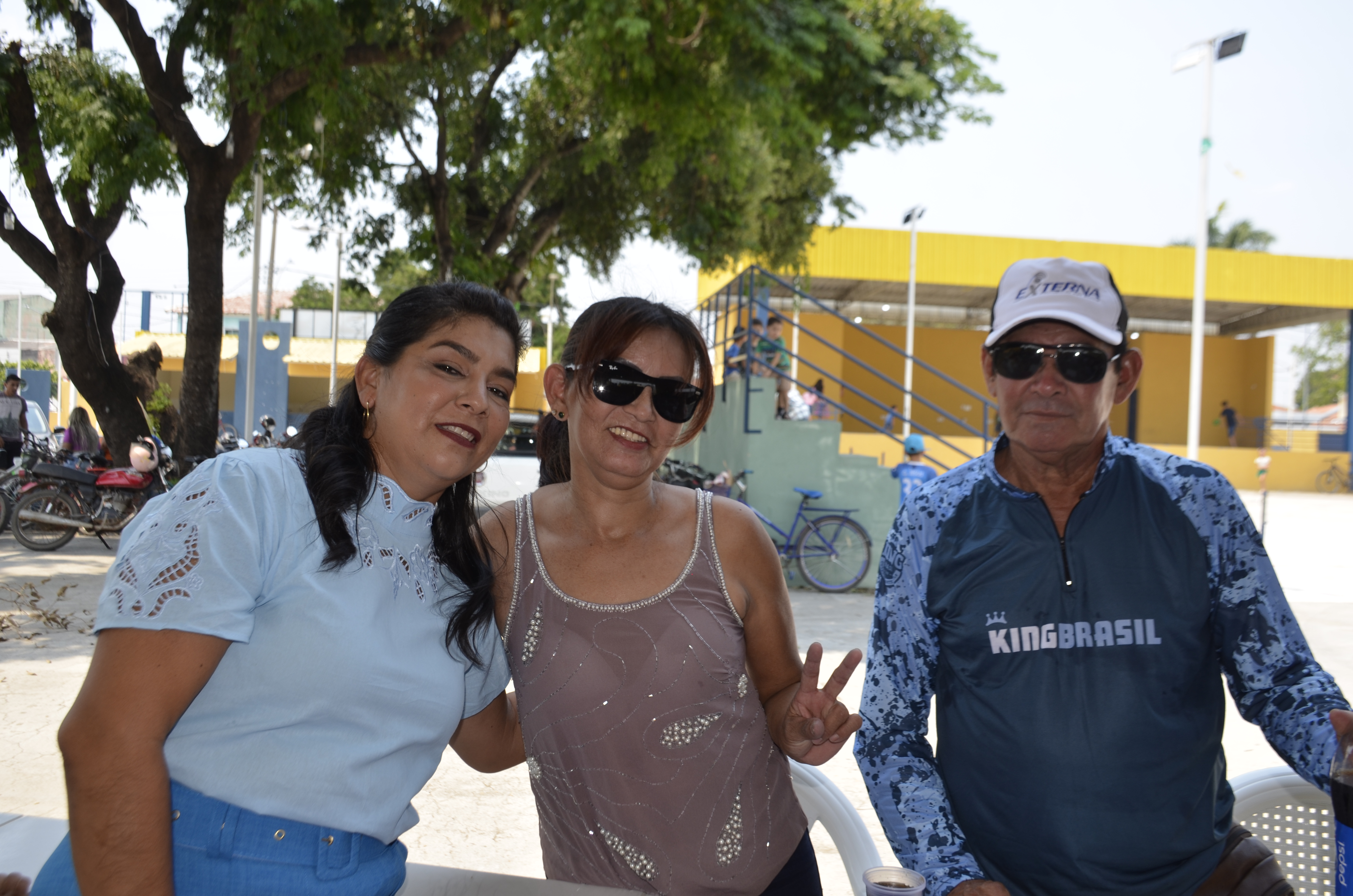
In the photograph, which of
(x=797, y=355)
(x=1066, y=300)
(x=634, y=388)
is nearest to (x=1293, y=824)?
(x=1066, y=300)

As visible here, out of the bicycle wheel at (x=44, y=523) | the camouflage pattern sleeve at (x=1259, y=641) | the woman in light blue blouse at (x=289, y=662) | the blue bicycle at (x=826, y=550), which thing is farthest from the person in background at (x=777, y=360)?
the woman in light blue blouse at (x=289, y=662)

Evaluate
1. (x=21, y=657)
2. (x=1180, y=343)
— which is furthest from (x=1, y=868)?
(x=1180, y=343)

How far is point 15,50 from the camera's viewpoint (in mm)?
9148

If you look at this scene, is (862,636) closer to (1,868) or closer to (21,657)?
(21,657)

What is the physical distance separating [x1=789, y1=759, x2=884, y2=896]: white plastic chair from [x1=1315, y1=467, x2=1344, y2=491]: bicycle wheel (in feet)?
115

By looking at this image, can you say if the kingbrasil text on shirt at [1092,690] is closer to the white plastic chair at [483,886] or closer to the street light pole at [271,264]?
the white plastic chair at [483,886]

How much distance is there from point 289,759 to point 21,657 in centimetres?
596

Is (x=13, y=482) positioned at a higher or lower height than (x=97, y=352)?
lower

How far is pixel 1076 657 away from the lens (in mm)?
1781

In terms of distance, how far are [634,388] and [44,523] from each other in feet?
34.4

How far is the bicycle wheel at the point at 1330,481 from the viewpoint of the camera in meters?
30.3

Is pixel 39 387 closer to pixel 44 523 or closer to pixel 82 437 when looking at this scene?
pixel 82 437

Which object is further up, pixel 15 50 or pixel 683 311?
pixel 15 50

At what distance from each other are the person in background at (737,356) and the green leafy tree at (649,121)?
2.37 metres
